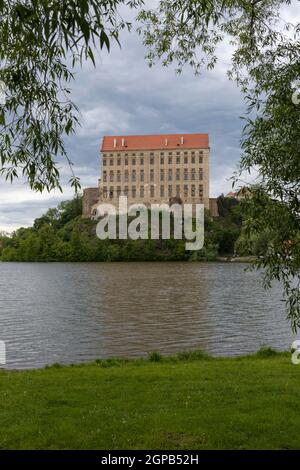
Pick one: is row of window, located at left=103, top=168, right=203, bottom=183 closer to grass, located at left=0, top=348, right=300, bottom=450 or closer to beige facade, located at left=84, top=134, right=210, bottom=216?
beige facade, located at left=84, top=134, right=210, bottom=216

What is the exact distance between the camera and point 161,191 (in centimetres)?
12056

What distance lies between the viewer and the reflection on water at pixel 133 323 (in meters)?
17.5

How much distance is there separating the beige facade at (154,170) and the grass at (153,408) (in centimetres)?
10707

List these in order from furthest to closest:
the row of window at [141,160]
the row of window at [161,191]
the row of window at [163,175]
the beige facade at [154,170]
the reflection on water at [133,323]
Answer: the row of window at [141,160]
the row of window at [163,175]
the beige facade at [154,170]
the row of window at [161,191]
the reflection on water at [133,323]

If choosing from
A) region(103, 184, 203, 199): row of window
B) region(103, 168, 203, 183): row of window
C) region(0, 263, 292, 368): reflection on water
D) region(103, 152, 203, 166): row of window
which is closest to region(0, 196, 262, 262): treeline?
region(103, 184, 203, 199): row of window

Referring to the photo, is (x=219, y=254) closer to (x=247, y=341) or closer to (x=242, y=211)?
(x=247, y=341)

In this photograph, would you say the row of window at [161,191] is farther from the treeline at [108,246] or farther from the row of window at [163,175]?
the treeline at [108,246]

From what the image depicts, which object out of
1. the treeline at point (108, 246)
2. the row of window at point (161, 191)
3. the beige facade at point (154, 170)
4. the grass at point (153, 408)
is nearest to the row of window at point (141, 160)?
the beige facade at point (154, 170)

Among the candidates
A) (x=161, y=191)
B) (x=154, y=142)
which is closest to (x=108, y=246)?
(x=161, y=191)

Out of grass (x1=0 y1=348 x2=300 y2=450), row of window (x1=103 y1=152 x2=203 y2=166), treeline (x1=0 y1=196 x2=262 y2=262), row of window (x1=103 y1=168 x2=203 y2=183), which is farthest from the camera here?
row of window (x1=103 y1=152 x2=203 y2=166)

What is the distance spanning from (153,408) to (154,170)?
118 m

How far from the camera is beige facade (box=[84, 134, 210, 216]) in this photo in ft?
391

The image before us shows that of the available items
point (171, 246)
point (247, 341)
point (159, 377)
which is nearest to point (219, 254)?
point (171, 246)

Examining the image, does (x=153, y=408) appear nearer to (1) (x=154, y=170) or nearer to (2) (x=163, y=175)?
(2) (x=163, y=175)
